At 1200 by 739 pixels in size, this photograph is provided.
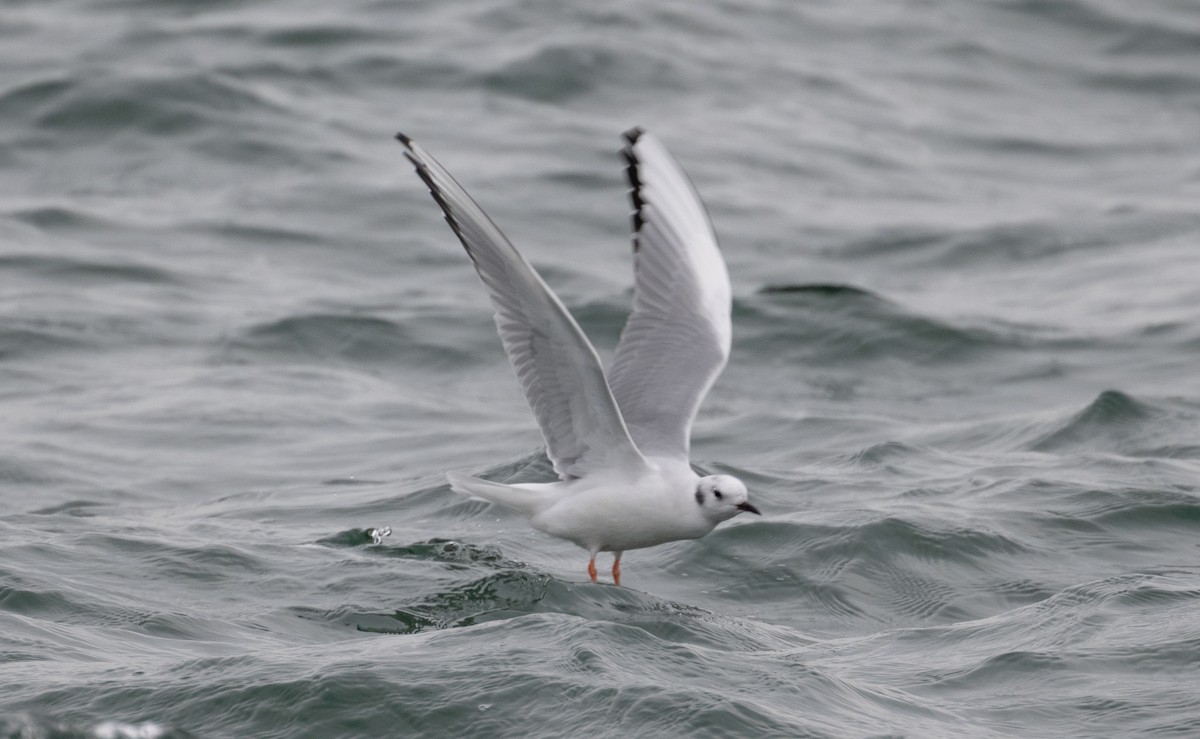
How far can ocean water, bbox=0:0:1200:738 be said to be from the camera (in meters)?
6.13

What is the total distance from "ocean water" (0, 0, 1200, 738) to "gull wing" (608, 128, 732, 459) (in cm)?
91

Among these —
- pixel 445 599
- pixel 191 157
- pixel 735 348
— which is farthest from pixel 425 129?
pixel 445 599

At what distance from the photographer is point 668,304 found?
8156 mm

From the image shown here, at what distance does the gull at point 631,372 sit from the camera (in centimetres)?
638

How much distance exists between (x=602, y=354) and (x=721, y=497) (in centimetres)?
527

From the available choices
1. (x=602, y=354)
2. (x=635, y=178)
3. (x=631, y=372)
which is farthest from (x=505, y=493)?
(x=602, y=354)

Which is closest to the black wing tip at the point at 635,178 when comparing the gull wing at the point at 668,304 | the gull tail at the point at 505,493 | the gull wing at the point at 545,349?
the gull wing at the point at 668,304

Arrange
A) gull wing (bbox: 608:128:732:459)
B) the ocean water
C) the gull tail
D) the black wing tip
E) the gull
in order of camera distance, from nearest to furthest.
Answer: the ocean water
the gull
the gull tail
gull wing (bbox: 608:128:732:459)
the black wing tip

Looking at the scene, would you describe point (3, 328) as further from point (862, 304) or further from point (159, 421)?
point (862, 304)

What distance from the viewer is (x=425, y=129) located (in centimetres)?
1697

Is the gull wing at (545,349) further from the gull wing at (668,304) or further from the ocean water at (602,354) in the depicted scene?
the ocean water at (602,354)

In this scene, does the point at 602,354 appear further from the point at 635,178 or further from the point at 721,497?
the point at 721,497

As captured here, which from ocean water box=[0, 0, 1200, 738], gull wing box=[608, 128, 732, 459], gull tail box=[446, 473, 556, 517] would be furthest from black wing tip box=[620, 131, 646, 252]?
ocean water box=[0, 0, 1200, 738]

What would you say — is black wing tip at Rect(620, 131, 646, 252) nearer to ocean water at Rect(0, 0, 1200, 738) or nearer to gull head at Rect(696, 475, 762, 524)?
gull head at Rect(696, 475, 762, 524)
